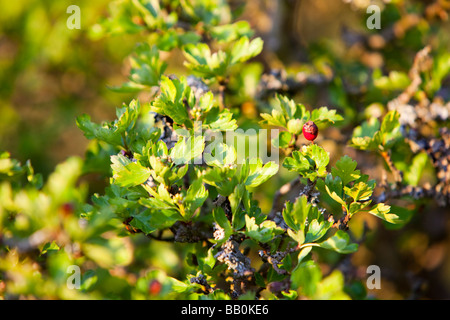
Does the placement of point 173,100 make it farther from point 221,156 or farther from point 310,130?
point 310,130

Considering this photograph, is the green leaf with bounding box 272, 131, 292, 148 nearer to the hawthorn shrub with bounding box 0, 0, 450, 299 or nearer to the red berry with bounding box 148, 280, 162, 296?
the hawthorn shrub with bounding box 0, 0, 450, 299

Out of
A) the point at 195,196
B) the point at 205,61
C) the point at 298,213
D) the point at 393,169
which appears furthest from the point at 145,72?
the point at 393,169

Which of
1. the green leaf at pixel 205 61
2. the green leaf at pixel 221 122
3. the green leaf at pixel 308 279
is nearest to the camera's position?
the green leaf at pixel 308 279

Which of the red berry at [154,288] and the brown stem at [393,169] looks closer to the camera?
the red berry at [154,288]

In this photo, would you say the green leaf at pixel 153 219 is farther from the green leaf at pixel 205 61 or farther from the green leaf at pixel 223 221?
the green leaf at pixel 205 61

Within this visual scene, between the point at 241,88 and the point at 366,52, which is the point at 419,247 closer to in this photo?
the point at 366,52

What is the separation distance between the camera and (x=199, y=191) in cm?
63

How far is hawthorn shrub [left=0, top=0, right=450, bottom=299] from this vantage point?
1.94 ft

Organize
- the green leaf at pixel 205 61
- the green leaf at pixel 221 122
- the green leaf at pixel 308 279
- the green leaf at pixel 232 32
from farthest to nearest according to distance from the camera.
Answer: the green leaf at pixel 232 32
the green leaf at pixel 205 61
the green leaf at pixel 221 122
the green leaf at pixel 308 279

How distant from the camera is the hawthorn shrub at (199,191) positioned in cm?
59

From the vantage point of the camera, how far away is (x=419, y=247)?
154cm

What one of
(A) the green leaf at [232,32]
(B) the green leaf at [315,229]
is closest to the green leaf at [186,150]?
(B) the green leaf at [315,229]
